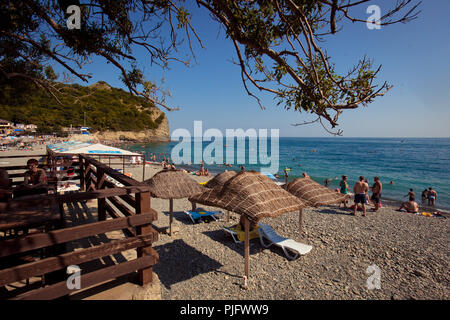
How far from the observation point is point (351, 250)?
671 cm

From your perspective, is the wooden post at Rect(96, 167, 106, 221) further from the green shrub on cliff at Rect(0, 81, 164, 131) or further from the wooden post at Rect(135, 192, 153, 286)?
the green shrub on cliff at Rect(0, 81, 164, 131)

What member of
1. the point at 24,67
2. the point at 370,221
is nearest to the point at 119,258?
the point at 24,67

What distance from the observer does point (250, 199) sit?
15.5ft

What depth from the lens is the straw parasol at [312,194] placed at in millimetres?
6153

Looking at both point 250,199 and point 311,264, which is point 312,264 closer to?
point 311,264

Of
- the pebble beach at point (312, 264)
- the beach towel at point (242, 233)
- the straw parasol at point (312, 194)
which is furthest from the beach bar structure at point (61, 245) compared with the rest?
the straw parasol at point (312, 194)

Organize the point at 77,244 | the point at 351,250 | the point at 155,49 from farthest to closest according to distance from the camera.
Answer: the point at 351,250
the point at 155,49
the point at 77,244

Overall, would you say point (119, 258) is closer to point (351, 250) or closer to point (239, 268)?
point (239, 268)

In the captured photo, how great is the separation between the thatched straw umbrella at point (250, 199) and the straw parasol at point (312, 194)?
0.99 m

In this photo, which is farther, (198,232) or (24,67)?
(198,232)

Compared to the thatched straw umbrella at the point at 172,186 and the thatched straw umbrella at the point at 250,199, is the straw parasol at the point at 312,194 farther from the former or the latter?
the thatched straw umbrella at the point at 172,186

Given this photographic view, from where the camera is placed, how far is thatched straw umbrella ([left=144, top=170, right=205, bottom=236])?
6762mm

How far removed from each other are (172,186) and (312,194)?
4.08 meters
